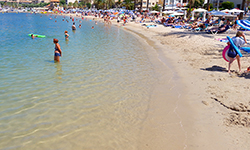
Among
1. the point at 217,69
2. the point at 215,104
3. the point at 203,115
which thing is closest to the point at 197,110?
the point at 203,115

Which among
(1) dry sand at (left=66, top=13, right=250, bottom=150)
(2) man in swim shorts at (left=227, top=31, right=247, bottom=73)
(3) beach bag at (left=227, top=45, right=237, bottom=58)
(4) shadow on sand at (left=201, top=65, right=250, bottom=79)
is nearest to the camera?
(1) dry sand at (left=66, top=13, right=250, bottom=150)

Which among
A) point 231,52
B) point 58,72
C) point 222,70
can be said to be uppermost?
point 231,52

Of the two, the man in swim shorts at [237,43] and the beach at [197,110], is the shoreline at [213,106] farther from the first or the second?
the man in swim shorts at [237,43]

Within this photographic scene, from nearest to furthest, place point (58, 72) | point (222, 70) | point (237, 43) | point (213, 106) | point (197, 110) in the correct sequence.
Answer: point (197, 110)
point (213, 106)
point (237, 43)
point (222, 70)
point (58, 72)

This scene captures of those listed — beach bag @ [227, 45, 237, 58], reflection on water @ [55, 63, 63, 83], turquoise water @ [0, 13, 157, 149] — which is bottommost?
turquoise water @ [0, 13, 157, 149]

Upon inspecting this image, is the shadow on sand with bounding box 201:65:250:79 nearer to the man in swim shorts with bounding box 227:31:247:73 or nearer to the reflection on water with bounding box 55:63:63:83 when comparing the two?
the man in swim shorts with bounding box 227:31:247:73

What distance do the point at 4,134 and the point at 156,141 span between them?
123 inches

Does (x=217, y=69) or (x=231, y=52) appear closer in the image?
(x=231, y=52)

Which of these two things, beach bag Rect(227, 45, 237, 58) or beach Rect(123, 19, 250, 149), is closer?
beach Rect(123, 19, 250, 149)

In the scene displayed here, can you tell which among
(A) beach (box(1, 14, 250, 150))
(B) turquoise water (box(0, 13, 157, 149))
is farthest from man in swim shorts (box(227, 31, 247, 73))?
(B) turquoise water (box(0, 13, 157, 149))

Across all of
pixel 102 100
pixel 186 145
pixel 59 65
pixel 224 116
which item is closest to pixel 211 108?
pixel 224 116

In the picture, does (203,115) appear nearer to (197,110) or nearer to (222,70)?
(197,110)

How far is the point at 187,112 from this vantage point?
4941 mm

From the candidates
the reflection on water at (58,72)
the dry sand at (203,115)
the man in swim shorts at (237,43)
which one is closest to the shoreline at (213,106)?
the dry sand at (203,115)
